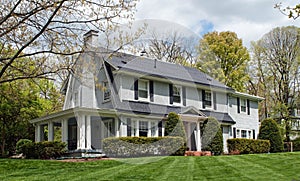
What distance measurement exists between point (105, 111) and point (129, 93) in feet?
7.98

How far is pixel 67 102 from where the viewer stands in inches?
1036

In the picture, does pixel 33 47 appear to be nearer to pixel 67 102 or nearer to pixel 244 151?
pixel 67 102

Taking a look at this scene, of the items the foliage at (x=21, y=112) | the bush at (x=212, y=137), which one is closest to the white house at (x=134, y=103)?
the bush at (x=212, y=137)

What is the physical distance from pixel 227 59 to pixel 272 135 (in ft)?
47.2

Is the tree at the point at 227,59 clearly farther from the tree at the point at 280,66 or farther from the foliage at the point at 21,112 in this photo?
the foliage at the point at 21,112

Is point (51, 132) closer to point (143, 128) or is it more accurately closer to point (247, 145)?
point (143, 128)

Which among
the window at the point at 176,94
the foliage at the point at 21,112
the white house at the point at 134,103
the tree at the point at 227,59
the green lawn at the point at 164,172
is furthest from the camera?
the tree at the point at 227,59

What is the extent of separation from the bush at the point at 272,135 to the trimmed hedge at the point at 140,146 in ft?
30.3

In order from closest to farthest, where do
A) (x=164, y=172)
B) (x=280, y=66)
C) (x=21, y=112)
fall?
(x=164, y=172)
(x=21, y=112)
(x=280, y=66)

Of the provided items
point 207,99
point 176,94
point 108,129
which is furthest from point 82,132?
point 207,99

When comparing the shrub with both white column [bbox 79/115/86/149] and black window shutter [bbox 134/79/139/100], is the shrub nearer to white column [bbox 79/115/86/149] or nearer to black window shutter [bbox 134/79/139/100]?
black window shutter [bbox 134/79/139/100]

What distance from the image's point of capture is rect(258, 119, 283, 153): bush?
1049 inches

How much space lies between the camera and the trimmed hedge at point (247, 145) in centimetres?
2480

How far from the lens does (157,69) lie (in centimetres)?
2498
